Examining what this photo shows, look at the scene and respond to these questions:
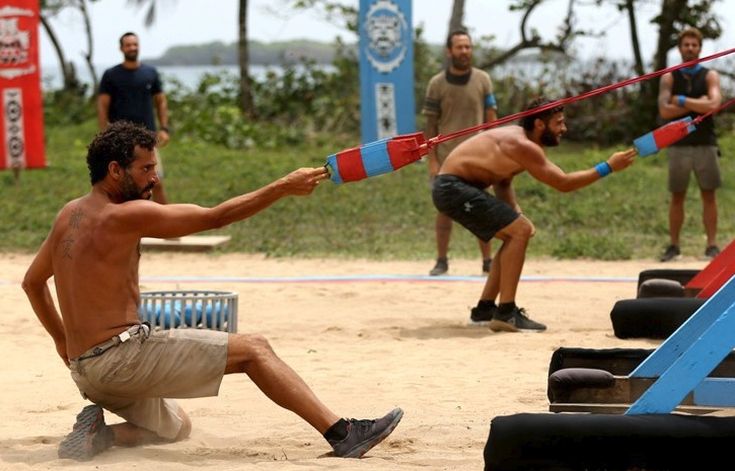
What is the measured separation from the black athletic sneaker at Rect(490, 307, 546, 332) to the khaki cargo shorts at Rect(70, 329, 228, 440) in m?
3.39

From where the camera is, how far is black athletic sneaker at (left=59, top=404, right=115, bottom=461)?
5.73 metres

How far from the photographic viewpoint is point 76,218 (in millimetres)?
5727

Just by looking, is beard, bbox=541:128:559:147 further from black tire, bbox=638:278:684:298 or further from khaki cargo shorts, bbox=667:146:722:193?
khaki cargo shorts, bbox=667:146:722:193

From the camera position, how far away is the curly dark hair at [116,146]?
5.71m

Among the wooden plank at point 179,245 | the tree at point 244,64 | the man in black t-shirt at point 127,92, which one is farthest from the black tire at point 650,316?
the tree at point 244,64

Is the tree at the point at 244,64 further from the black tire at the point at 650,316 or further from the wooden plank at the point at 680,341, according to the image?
the wooden plank at the point at 680,341

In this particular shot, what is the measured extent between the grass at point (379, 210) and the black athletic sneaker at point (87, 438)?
7.00m

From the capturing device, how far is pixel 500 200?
9133mm

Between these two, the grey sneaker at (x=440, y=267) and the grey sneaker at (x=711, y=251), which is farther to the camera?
the grey sneaker at (x=711, y=251)

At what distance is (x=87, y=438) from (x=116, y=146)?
1.13m

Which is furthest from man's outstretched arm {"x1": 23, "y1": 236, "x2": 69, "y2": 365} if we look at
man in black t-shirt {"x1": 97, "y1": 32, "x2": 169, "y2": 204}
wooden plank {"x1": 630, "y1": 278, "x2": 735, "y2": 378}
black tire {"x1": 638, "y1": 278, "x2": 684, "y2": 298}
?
man in black t-shirt {"x1": 97, "y1": 32, "x2": 169, "y2": 204}

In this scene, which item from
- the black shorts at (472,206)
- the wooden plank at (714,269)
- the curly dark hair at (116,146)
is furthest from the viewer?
the black shorts at (472,206)

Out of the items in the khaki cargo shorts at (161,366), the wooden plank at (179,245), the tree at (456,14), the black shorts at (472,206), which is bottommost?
the wooden plank at (179,245)

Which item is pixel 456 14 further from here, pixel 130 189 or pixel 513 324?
pixel 130 189
